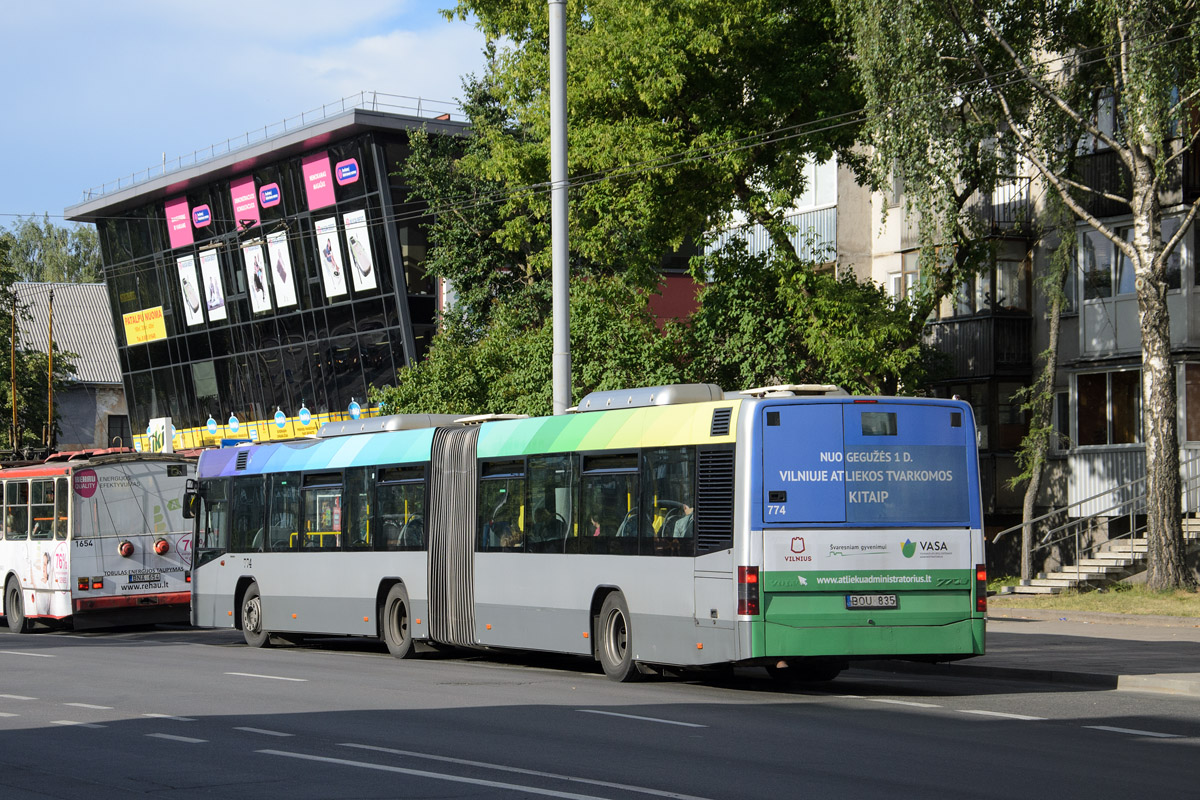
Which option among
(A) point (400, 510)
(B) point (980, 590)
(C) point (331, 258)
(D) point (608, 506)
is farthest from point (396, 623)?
(C) point (331, 258)

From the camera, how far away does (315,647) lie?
23812mm

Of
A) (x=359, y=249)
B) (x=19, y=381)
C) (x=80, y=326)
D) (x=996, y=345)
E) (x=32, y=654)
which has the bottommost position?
(x=32, y=654)

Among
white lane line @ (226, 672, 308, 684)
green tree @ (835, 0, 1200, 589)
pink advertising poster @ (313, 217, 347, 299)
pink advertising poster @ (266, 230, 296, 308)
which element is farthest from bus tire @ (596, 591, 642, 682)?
pink advertising poster @ (266, 230, 296, 308)

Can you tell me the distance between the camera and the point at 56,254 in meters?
102

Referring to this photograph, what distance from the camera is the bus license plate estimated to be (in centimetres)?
1450

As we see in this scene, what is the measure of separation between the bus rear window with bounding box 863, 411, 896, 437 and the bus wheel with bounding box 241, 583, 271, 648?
11857 mm

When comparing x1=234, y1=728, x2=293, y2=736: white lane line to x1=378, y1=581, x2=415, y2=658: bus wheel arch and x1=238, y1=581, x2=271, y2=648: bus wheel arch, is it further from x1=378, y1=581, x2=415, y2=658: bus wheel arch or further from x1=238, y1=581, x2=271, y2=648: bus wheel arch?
x1=238, y1=581, x2=271, y2=648: bus wheel arch

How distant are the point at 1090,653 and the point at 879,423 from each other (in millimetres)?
5721

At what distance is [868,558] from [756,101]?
707 inches

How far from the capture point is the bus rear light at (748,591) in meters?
14.3

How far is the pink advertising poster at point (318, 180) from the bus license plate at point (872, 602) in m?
39.1

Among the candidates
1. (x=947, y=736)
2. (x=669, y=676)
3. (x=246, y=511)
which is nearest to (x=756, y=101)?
(x=246, y=511)

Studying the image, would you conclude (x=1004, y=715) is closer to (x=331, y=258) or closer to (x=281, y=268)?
(x=331, y=258)

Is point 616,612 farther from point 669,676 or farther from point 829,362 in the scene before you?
point 829,362
